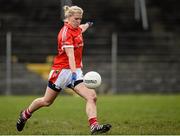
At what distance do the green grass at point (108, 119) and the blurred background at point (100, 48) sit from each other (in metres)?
6.80

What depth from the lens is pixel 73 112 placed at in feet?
47.4

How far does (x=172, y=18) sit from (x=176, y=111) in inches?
496

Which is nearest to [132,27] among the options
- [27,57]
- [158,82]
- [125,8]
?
[125,8]

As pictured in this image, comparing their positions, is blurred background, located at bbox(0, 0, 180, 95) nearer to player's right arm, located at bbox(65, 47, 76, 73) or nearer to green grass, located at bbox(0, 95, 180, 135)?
green grass, located at bbox(0, 95, 180, 135)

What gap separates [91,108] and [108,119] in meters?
2.65

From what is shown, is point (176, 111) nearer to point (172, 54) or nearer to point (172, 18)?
point (172, 54)

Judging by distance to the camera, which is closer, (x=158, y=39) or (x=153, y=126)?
(x=153, y=126)

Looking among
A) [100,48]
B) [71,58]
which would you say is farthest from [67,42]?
[100,48]

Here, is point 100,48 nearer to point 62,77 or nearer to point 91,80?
point 62,77

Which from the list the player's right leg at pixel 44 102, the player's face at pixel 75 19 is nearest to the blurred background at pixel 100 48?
the player's right leg at pixel 44 102

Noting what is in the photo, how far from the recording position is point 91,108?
9.80 meters

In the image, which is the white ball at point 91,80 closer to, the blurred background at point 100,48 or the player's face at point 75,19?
the player's face at point 75,19

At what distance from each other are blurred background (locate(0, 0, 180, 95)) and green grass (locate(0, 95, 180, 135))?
6.80m

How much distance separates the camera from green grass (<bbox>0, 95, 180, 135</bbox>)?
10.1 metres
